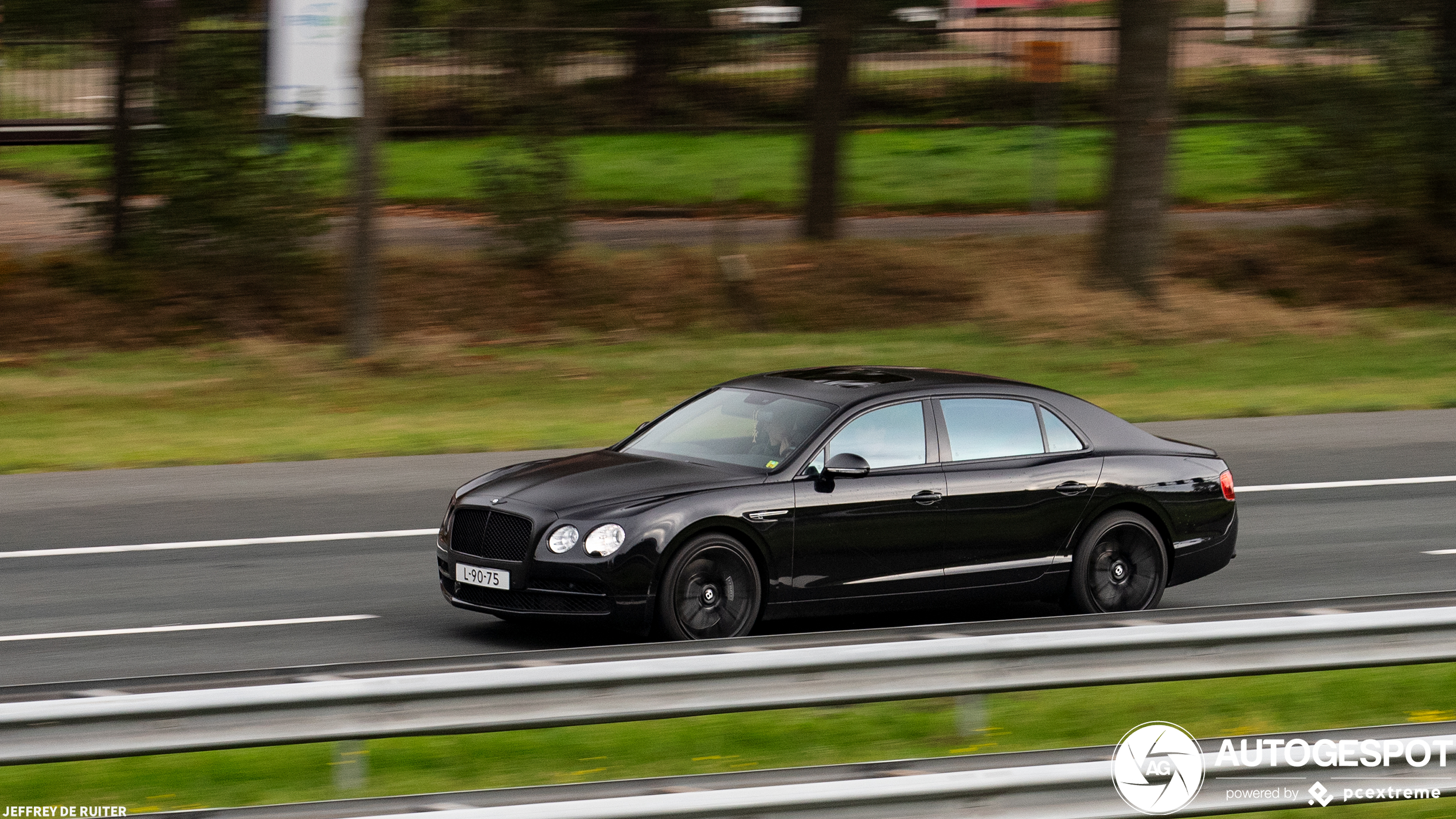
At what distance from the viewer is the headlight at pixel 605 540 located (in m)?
8.39

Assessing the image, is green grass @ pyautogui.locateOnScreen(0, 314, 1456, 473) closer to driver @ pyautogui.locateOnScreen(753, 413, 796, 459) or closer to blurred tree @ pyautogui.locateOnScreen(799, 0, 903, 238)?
blurred tree @ pyautogui.locateOnScreen(799, 0, 903, 238)

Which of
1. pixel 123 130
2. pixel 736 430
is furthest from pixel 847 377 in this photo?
pixel 123 130

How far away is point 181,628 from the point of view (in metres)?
9.43

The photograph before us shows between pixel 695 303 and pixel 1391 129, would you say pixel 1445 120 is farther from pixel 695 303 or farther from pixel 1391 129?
pixel 695 303

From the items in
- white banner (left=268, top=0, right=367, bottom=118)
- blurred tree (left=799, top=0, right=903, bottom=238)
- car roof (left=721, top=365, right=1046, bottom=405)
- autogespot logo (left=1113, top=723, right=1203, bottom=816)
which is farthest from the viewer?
blurred tree (left=799, top=0, right=903, bottom=238)

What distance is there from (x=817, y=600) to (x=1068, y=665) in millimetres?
3430

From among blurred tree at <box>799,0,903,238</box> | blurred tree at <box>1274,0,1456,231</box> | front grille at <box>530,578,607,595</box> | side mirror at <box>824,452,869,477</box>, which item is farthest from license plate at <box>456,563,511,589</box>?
blurred tree at <box>1274,0,1456,231</box>

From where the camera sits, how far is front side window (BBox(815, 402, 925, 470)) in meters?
9.14

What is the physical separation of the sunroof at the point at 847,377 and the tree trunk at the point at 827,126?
16.6 m

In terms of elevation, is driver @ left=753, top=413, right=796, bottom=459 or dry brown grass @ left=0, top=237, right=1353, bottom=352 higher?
driver @ left=753, top=413, right=796, bottom=459

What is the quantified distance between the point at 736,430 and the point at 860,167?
26777 millimetres

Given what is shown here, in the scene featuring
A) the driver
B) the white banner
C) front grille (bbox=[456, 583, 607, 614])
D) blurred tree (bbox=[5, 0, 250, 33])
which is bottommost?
front grille (bbox=[456, 583, 607, 614])

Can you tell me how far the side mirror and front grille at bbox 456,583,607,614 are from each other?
53.6 inches

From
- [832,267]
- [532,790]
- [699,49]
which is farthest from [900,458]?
[699,49]
